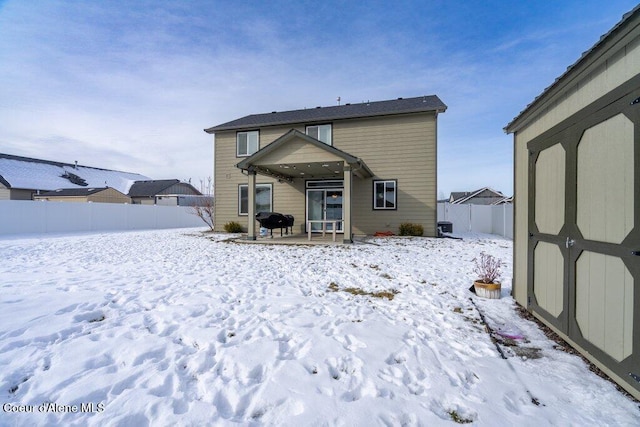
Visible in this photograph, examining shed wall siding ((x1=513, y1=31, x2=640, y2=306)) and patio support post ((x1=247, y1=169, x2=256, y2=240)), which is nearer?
shed wall siding ((x1=513, y1=31, x2=640, y2=306))

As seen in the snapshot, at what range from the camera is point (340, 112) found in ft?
46.0

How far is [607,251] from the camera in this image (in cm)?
227

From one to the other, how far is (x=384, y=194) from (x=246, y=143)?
731 cm

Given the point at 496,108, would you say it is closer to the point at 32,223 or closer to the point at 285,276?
the point at 285,276

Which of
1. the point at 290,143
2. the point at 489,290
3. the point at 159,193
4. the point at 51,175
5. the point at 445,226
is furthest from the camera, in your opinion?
the point at 159,193

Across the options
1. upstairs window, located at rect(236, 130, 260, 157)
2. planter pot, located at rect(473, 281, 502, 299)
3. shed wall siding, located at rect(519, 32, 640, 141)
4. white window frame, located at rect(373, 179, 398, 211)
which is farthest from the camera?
upstairs window, located at rect(236, 130, 260, 157)

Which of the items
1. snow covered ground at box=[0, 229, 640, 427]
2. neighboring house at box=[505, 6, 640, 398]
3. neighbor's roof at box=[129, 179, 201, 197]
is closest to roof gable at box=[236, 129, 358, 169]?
snow covered ground at box=[0, 229, 640, 427]

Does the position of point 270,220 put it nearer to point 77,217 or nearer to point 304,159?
point 304,159

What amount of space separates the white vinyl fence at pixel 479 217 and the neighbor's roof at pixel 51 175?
33179 mm

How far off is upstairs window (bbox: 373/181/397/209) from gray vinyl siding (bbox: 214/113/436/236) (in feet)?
0.64

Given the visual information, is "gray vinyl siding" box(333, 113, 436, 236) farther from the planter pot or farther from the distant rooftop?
the distant rooftop

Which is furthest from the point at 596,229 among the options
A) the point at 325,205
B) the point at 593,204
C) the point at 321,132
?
the point at 321,132

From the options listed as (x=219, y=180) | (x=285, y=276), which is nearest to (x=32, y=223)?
(x=219, y=180)

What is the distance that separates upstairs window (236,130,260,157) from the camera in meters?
14.3
